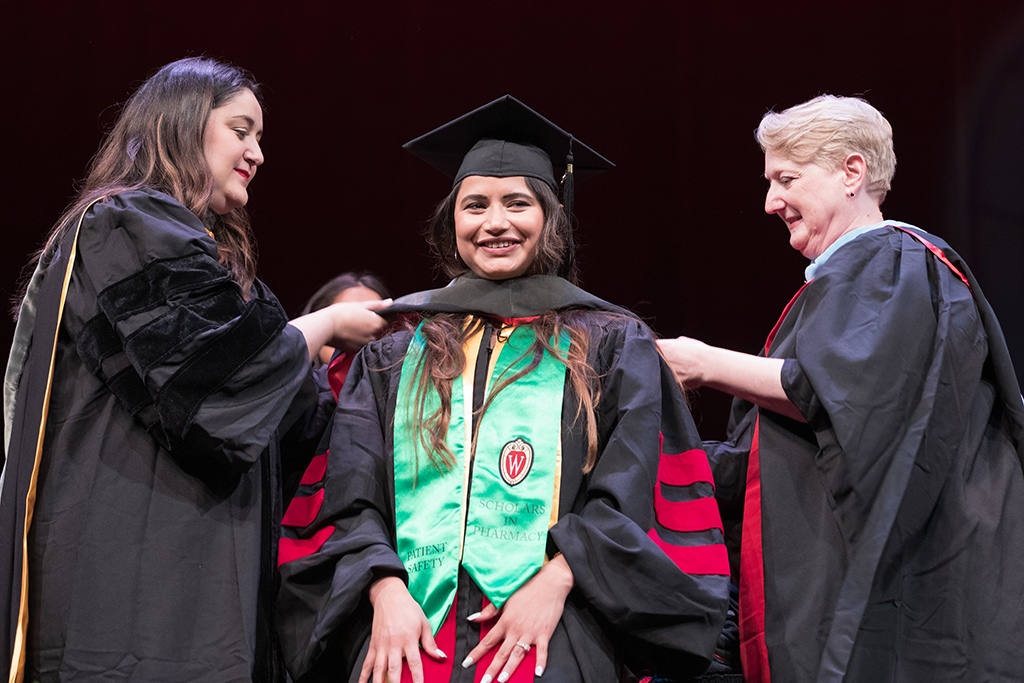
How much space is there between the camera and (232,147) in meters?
2.49

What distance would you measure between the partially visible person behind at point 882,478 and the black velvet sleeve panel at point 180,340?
104cm

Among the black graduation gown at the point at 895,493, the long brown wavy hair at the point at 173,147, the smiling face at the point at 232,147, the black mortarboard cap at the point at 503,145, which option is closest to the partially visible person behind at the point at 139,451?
the long brown wavy hair at the point at 173,147

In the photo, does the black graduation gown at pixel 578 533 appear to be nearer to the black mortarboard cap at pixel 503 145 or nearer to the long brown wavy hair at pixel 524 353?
the long brown wavy hair at pixel 524 353

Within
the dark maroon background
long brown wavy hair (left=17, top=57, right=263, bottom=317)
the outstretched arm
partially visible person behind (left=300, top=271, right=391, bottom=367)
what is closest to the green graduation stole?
the outstretched arm

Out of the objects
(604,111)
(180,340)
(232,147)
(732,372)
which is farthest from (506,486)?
(604,111)

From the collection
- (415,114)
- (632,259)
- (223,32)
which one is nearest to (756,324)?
(632,259)

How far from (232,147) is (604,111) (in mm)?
2153

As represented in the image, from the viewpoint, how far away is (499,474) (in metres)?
2.14

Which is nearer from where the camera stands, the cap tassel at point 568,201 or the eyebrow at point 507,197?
the eyebrow at point 507,197

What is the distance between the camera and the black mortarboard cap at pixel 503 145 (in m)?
2.44

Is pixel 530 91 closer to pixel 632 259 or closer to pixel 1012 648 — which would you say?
pixel 632 259

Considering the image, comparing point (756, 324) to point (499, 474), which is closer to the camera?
point (499, 474)

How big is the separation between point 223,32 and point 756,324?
8.96ft

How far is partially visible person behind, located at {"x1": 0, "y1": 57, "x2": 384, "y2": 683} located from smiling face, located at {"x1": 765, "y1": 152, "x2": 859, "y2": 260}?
144 cm
